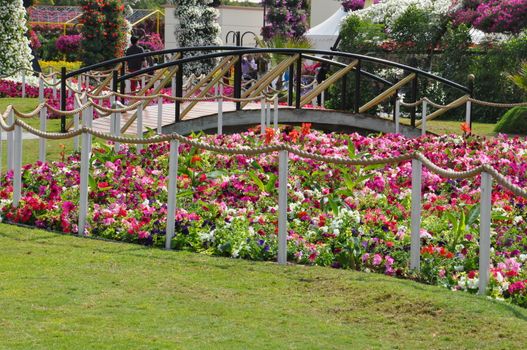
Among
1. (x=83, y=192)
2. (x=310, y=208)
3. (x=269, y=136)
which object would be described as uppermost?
(x=269, y=136)

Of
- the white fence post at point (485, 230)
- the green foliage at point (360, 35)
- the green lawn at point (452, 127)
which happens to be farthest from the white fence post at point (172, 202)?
the green foliage at point (360, 35)

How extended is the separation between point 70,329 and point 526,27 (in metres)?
23.4

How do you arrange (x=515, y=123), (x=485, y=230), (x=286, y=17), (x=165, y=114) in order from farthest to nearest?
(x=286, y=17), (x=515, y=123), (x=165, y=114), (x=485, y=230)

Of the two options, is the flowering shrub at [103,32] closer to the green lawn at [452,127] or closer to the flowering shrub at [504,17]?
the flowering shrub at [504,17]

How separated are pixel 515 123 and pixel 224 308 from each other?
1663cm

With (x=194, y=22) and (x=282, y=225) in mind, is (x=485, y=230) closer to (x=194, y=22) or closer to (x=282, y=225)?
(x=282, y=225)

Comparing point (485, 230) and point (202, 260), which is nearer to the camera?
point (485, 230)

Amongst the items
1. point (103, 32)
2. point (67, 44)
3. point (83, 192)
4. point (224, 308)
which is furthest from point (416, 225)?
point (67, 44)

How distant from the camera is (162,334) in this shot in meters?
6.52

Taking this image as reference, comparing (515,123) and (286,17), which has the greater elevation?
(286,17)

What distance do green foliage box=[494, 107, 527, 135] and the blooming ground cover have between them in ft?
29.2

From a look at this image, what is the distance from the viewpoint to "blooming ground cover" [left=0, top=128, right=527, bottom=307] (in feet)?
28.5

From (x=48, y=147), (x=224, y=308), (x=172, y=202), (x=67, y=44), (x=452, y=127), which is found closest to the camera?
(x=224, y=308)

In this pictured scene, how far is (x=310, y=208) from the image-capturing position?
1045cm
